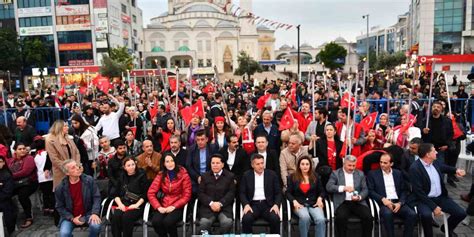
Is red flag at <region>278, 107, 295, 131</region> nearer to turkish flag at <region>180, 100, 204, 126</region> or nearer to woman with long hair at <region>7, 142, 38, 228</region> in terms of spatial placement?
turkish flag at <region>180, 100, 204, 126</region>

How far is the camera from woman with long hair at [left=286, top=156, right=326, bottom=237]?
584 cm

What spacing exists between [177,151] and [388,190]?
3.41 metres

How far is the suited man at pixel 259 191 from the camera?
5.90m

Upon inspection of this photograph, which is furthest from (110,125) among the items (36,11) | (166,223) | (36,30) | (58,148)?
(36,11)

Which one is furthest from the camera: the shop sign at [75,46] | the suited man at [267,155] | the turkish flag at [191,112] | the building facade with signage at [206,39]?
the building facade with signage at [206,39]

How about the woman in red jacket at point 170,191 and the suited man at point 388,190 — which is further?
the woman in red jacket at point 170,191

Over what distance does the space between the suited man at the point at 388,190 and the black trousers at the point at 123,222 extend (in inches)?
137

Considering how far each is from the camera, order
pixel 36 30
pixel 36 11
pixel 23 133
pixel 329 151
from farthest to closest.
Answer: pixel 36 30
pixel 36 11
pixel 23 133
pixel 329 151

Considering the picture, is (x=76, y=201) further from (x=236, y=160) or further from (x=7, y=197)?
(x=236, y=160)

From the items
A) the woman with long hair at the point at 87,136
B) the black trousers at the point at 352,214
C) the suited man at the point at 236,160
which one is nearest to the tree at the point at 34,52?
the woman with long hair at the point at 87,136

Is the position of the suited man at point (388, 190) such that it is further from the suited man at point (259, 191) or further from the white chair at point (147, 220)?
the white chair at point (147, 220)

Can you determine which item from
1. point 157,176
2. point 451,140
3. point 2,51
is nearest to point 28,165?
point 157,176

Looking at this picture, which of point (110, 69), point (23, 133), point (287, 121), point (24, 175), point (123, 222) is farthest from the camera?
point (110, 69)

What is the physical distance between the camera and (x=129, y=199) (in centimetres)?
611
